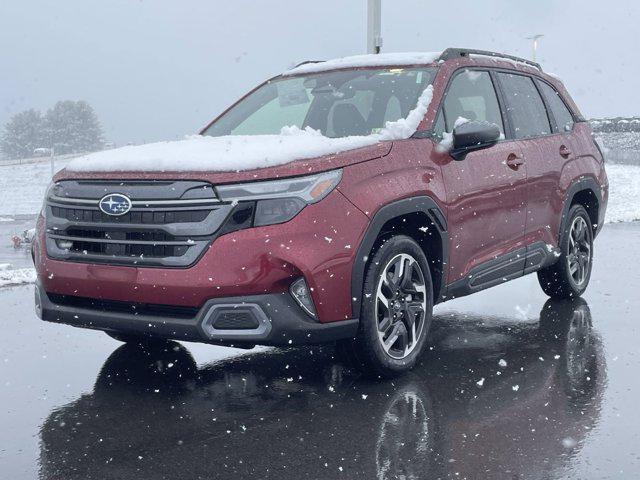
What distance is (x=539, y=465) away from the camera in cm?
360

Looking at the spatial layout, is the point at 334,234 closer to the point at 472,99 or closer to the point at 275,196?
the point at 275,196

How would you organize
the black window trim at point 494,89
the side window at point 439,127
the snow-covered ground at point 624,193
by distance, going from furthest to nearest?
the snow-covered ground at point 624,193
the black window trim at point 494,89
the side window at point 439,127

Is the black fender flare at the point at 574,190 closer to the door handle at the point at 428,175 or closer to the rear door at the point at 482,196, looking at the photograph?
the rear door at the point at 482,196

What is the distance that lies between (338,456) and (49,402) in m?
1.71

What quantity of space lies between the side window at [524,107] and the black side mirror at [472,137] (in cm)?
106

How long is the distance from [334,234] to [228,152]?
2.27ft

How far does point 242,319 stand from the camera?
13.9ft

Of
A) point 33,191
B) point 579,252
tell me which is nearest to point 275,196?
point 579,252

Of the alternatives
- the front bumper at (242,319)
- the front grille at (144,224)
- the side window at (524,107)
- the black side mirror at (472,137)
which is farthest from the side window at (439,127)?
the front grille at (144,224)

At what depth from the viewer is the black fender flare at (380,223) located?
14.9ft

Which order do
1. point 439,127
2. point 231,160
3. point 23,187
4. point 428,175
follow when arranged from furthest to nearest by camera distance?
point 23,187
point 439,127
point 428,175
point 231,160

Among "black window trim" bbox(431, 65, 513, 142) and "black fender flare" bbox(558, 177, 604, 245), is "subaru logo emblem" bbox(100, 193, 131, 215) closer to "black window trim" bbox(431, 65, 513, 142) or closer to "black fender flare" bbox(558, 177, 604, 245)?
"black window trim" bbox(431, 65, 513, 142)

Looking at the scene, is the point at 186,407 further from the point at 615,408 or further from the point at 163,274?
the point at 615,408

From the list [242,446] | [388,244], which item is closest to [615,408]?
[388,244]
